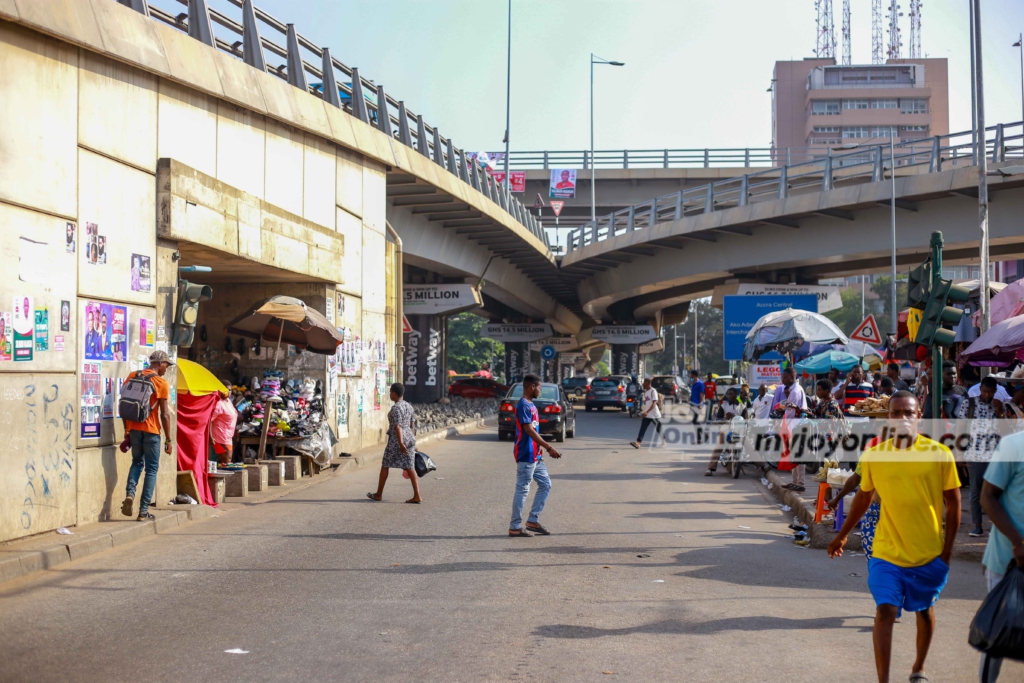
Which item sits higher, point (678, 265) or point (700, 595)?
point (678, 265)

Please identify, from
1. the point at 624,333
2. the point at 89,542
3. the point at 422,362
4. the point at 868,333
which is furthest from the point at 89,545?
the point at 624,333

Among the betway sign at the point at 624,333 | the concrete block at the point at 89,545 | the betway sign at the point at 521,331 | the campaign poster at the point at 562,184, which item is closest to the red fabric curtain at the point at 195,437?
the concrete block at the point at 89,545

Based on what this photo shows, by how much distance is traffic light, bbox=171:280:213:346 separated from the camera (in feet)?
40.5

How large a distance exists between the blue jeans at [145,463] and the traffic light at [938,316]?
27.7ft

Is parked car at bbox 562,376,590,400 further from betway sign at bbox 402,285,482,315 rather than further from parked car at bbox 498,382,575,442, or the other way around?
parked car at bbox 498,382,575,442

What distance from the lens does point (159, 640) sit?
20.3 ft

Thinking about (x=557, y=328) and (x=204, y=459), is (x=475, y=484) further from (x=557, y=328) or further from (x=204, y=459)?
(x=557, y=328)

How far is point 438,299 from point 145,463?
24.5m

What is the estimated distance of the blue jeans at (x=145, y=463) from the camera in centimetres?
1073

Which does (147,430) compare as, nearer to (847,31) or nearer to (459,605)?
(459,605)

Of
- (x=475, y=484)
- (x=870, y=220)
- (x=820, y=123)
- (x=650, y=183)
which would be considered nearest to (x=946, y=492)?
(x=475, y=484)

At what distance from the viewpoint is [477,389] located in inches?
2037

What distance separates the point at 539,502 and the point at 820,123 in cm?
10664

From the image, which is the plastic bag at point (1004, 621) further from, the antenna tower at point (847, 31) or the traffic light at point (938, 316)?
the antenna tower at point (847, 31)
